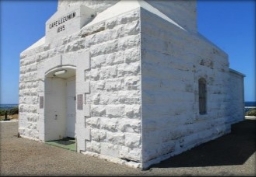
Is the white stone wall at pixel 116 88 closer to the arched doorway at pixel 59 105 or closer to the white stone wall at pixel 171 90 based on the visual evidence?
the white stone wall at pixel 171 90

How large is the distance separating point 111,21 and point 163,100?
247 centimetres

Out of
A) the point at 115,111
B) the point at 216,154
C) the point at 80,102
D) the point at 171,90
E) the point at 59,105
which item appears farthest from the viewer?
the point at 59,105

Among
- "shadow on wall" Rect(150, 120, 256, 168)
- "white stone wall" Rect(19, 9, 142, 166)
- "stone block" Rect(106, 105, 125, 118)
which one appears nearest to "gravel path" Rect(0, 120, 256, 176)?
"shadow on wall" Rect(150, 120, 256, 168)

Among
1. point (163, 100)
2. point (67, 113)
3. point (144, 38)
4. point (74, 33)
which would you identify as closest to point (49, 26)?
point (74, 33)

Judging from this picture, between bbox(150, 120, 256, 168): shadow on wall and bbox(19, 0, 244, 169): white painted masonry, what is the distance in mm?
272

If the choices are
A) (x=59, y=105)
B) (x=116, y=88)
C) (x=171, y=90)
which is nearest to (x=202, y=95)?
(x=171, y=90)

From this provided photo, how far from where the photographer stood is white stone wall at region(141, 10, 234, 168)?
19.8 ft

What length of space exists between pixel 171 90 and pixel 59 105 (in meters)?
4.57

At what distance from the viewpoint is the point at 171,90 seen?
6918 mm

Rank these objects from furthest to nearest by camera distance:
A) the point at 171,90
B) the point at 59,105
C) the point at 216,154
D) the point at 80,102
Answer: the point at 59,105 < the point at 80,102 < the point at 216,154 < the point at 171,90

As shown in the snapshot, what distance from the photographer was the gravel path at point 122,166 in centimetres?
552

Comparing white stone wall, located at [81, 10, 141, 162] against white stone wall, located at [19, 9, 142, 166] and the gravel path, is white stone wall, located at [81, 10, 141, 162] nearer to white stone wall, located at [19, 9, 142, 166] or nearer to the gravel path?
white stone wall, located at [19, 9, 142, 166]

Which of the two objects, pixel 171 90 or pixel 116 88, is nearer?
pixel 116 88

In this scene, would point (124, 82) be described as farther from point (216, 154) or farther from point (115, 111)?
point (216, 154)
